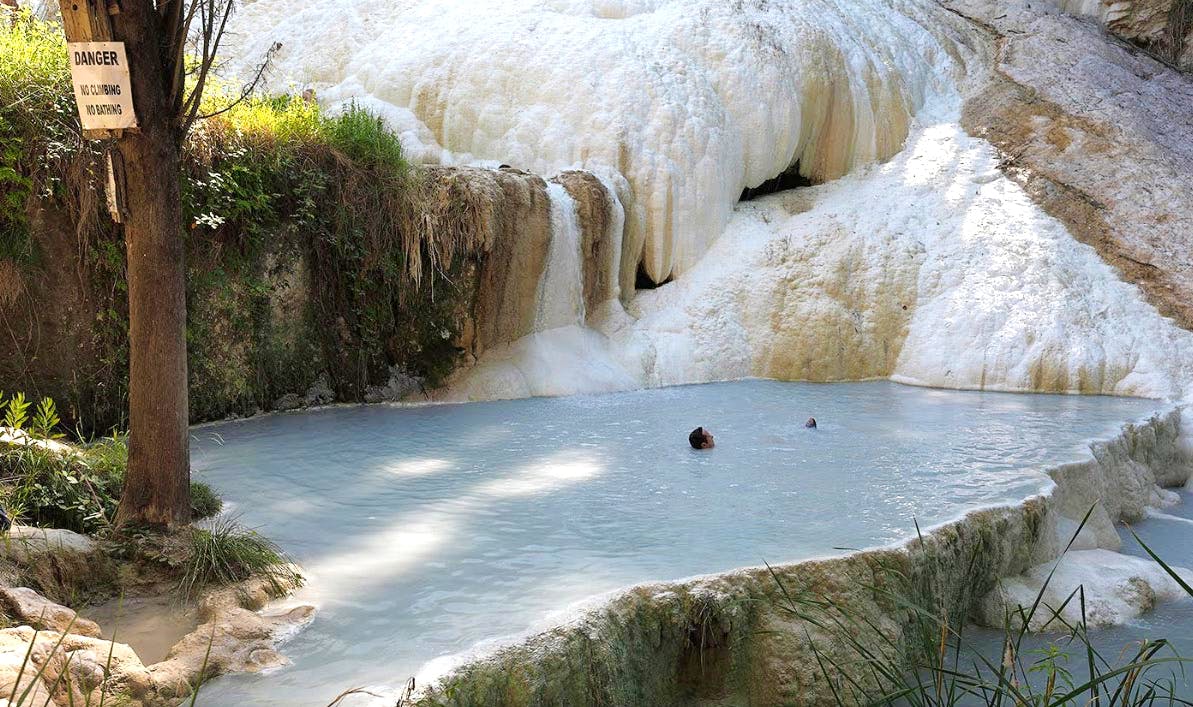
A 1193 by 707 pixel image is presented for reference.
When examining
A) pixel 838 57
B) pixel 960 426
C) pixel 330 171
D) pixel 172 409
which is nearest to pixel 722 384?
pixel 960 426

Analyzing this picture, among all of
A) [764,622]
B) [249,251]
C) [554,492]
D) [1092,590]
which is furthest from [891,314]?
[764,622]

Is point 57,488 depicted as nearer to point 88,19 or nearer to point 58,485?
point 58,485

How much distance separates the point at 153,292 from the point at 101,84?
0.87 meters

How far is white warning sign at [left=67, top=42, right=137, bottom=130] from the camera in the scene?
12.2 ft

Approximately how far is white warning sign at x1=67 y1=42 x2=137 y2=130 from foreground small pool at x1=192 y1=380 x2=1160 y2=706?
200 centimetres

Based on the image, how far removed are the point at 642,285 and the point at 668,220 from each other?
0.83m

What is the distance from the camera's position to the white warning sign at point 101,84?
371cm

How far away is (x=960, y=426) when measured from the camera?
6969 mm

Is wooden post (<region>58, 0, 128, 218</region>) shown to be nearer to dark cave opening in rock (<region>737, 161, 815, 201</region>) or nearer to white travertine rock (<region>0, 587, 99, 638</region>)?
white travertine rock (<region>0, 587, 99, 638</region>)

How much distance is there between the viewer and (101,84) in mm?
3721

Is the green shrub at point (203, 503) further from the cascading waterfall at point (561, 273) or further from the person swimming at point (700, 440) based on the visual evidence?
the cascading waterfall at point (561, 273)

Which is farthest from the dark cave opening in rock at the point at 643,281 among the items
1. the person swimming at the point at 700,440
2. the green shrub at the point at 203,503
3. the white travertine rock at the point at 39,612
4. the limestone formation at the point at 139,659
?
the white travertine rock at the point at 39,612

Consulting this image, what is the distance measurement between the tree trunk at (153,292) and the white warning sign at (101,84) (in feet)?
0.24

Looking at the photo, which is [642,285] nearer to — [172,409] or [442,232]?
[442,232]
